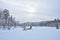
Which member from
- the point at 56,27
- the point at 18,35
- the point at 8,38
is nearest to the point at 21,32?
the point at 18,35

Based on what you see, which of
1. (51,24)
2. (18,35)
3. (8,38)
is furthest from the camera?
(51,24)

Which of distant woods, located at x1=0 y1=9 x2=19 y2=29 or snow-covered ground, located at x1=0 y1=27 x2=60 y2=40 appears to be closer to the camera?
snow-covered ground, located at x1=0 y1=27 x2=60 y2=40

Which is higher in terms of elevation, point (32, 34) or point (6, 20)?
point (6, 20)

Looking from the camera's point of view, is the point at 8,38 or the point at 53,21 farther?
the point at 53,21

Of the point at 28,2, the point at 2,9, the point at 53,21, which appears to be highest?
the point at 28,2

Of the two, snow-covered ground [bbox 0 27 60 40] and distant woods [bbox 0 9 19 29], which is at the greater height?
distant woods [bbox 0 9 19 29]

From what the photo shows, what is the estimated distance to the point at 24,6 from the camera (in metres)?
2.15

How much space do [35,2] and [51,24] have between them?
2.30 ft

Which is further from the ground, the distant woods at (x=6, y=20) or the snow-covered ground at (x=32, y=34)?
the distant woods at (x=6, y=20)

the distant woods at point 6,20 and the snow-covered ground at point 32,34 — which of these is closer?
the snow-covered ground at point 32,34

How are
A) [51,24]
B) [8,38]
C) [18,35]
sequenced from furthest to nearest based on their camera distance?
[51,24] → [18,35] → [8,38]

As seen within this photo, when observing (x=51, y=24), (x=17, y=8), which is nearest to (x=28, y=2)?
(x=17, y=8)

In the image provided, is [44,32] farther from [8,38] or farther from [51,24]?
[8,38]

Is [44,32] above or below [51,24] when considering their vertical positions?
below
